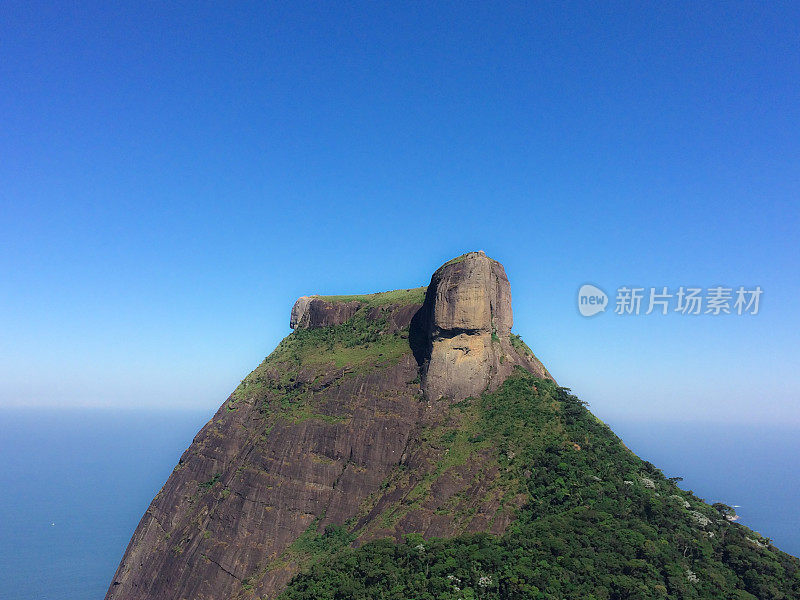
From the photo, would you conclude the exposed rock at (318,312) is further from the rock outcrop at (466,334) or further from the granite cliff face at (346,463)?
the rock outcrop at (466,334)

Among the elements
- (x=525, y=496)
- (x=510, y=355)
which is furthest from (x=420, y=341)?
(x=525, y=496)

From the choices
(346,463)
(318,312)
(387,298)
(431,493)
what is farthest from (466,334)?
(318,312)

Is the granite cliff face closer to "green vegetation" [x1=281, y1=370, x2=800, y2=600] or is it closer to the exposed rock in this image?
"green vegetation" [x1=281, y1=370, x2=800, y2=600]

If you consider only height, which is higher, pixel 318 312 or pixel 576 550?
pixel 318 312

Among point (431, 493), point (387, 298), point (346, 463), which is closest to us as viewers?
point (431, 493)

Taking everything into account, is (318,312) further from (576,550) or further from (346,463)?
(576,550)

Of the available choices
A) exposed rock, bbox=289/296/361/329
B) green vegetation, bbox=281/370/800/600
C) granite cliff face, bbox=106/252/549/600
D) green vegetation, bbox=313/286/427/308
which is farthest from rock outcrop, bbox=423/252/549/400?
exposed rock, bbox=289/296/361/329

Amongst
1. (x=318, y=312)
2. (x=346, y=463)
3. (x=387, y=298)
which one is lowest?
(x=346, y=463)

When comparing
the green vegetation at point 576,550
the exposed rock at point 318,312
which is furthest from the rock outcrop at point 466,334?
the exposed rock at point 318,312
